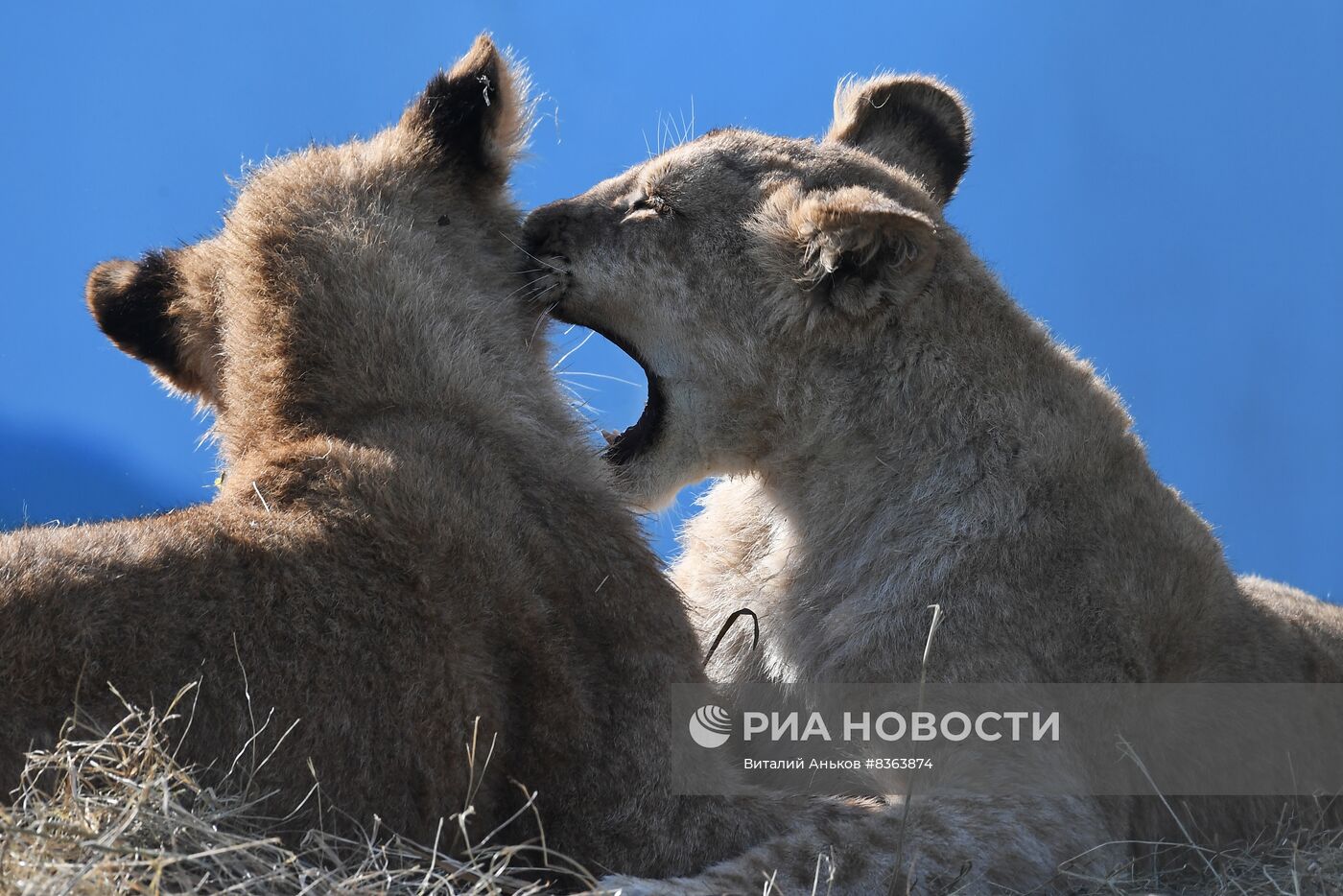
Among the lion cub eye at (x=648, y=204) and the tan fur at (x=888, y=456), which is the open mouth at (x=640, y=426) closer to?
the tan fur at (x=888, y=456)

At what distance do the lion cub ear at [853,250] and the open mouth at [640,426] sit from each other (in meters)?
0.48

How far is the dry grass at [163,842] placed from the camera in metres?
2.36

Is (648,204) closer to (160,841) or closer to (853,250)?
(853,250)

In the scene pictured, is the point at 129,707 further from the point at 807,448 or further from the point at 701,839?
the point at 807,448

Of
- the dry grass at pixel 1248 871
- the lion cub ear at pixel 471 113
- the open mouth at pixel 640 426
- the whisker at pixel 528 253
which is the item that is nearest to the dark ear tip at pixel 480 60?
the lion cub ear at pixel 471 113

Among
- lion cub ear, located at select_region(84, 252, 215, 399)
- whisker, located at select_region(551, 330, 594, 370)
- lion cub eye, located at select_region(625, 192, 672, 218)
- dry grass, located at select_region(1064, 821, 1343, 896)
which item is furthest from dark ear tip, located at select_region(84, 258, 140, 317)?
dry grass, located at select_region(1064, 821, 1343, 896)

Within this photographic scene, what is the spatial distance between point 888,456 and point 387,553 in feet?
4.91

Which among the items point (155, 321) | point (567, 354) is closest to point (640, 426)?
point (567, 354)

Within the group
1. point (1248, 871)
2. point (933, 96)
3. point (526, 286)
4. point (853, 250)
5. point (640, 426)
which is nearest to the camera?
point (1248, 871)

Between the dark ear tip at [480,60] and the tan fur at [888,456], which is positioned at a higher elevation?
the dark ear tip at [480,60]

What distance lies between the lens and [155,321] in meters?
3.89

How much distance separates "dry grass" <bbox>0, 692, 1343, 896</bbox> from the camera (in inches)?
93.0

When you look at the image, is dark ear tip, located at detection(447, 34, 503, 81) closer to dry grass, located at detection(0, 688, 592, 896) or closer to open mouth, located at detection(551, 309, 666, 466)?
open mouth, located at detection(551, 309, 666, 466)

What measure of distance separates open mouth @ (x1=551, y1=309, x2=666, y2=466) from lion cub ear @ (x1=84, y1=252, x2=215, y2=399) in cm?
98
